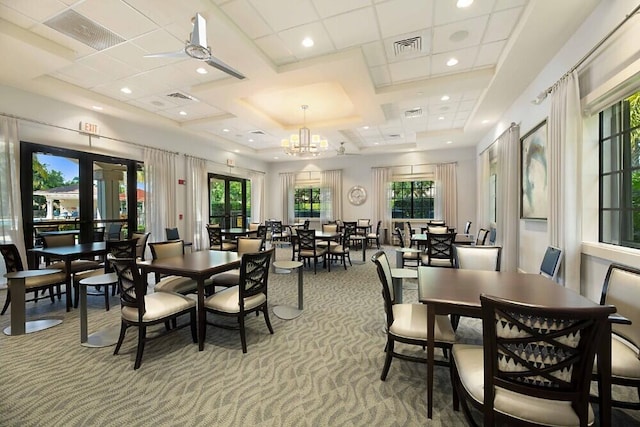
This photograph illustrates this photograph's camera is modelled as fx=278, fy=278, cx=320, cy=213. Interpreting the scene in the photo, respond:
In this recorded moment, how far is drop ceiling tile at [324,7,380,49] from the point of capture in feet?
10.4

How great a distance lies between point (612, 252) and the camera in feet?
8.09

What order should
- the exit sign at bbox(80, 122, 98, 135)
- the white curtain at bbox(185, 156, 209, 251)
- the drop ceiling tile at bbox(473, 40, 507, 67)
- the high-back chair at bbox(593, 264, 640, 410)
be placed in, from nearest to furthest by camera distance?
1. the high-back chair at bbox(593, 264, 640, 410)
2. the drop ceiling tile at bbox(473, 40, 507, 67)
3. the exit sign at bbox(80, 122, 98, 135)
4. the white curtain at bbox(185, 156, 209, 251)

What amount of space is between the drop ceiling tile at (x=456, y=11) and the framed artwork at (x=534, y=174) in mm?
1952

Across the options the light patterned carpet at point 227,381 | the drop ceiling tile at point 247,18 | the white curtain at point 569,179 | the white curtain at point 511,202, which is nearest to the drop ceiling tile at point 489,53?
the white curtain at point 569,179

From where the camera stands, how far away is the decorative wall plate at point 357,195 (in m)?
10.7

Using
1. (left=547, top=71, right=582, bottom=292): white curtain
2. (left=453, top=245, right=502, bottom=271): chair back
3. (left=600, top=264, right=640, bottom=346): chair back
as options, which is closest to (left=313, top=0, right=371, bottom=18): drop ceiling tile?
(left=547, top=71, right=582, bottom=292): white curtain

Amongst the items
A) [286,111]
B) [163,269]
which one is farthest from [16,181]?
[286,111]

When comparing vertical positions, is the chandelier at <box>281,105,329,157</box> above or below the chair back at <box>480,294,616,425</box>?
above

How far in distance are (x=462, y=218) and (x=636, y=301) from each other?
327 inches

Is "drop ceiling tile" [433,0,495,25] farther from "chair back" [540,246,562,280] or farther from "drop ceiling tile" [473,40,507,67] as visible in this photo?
"chair back" [540,246,562,280]

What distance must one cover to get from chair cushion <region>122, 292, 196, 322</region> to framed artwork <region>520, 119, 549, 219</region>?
185 inches

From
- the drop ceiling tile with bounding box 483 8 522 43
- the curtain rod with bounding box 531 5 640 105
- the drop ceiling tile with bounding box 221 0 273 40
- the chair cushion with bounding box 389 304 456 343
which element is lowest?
the chair cushion with bounding box 389 304 456 343

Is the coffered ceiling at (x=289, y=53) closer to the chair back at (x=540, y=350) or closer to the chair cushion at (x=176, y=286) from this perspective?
the chair cushion at (x=176, y=286)

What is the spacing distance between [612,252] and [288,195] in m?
10.1
